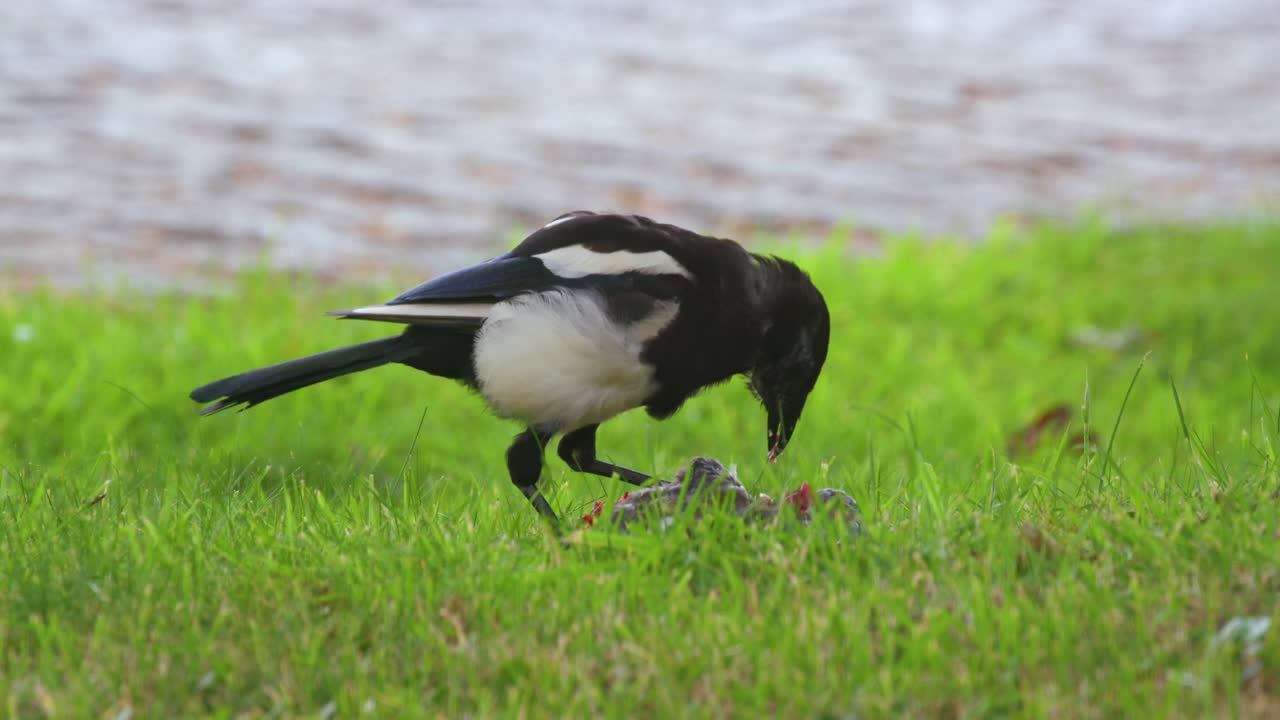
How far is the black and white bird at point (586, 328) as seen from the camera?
409 cm

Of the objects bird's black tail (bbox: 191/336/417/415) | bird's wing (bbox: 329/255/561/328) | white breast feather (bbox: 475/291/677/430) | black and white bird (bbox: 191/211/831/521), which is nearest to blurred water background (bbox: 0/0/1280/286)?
bird's black tail (bbox: 191/336/417/415)

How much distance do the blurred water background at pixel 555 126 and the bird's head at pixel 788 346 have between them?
4.56 meters

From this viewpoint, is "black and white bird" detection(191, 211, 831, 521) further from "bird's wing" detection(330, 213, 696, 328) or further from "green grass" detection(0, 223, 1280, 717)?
"green grass" detection(0, 223, 1280, 717)

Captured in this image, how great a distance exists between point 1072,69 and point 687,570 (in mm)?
12665

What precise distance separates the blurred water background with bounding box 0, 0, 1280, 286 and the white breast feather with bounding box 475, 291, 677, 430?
4.62m

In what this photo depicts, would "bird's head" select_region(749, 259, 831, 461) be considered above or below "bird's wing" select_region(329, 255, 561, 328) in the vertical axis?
below

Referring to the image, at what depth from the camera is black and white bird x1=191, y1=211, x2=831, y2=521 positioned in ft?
13.4

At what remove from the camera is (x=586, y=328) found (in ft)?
13.4

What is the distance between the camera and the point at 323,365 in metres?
4.25

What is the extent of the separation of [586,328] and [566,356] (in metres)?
0.09

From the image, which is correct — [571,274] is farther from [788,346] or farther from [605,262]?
[788,346]

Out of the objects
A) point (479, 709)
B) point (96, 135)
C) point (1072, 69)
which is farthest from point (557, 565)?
point (1072, 69)

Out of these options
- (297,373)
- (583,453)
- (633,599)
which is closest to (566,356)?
(583,453)

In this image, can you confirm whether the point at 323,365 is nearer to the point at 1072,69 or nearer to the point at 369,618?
the point at 369,618
